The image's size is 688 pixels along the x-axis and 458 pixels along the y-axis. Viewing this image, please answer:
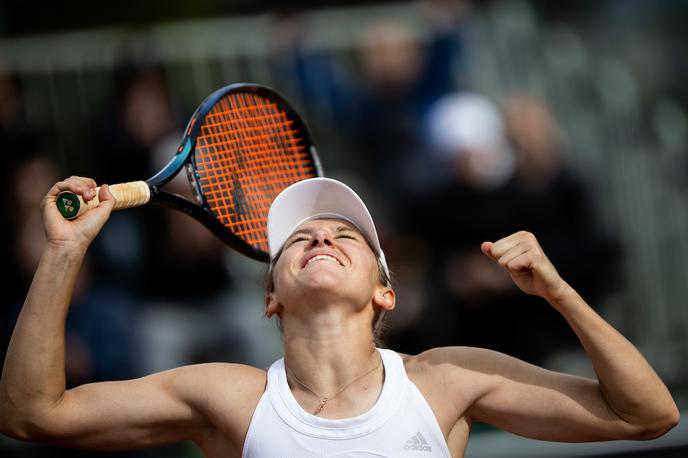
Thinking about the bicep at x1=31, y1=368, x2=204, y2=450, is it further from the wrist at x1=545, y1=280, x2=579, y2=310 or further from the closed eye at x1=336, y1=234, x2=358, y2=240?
the wrist at x1=545, y1=280, x2=579, y2=310

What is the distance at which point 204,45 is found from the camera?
782 centimetres

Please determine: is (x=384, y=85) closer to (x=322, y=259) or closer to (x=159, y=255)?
(x=159, y=255)

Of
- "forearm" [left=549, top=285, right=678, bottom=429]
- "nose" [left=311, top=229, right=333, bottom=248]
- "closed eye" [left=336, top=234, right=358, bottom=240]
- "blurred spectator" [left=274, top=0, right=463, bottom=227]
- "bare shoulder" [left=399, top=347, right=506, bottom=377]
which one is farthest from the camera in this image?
"blurred spectator" [left=274, top=0, right=463, bottom=227]

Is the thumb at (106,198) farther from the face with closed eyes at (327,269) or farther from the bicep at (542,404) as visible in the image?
the bicep at (542,404)

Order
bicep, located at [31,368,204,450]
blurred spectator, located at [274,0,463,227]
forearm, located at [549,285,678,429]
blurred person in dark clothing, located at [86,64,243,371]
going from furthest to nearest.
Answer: blurred spectator, located at [274,0,463,227] → blurred person in dark clothing, located at [86,64,243,371] → bicep, located at [31,368,204,450] → forearm, located at [549,285,678,429]

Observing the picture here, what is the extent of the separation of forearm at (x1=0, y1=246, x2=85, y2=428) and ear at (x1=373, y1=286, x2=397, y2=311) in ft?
3.48

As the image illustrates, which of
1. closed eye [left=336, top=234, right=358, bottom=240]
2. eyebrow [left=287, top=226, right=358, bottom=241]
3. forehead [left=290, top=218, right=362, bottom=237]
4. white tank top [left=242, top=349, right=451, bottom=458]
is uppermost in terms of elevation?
forehead [left=290, top=218, right=362, bottom=237]

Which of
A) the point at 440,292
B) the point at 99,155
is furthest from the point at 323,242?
the point at 99,155

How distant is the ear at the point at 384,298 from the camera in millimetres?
4105

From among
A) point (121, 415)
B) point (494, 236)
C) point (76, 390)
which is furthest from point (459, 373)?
point (494, 236)

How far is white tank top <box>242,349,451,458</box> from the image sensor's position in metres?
3.66

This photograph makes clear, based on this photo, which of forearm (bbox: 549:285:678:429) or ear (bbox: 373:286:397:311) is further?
ear (bbox: 373:286:397:311)

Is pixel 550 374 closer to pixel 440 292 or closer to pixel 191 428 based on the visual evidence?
pixel 191 428

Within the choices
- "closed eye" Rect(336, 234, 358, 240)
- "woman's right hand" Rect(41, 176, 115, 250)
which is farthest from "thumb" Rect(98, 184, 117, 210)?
"closed eye" Rect(336, 234, 358, 240)
